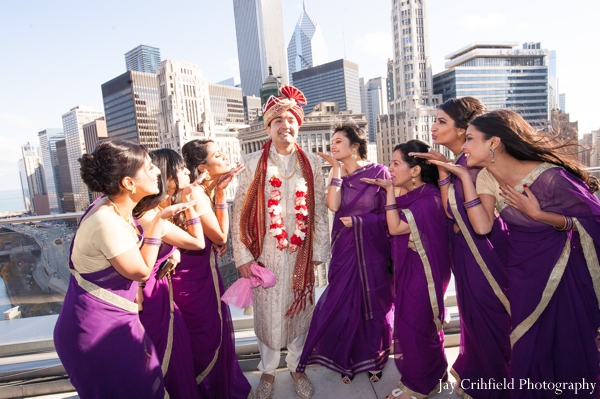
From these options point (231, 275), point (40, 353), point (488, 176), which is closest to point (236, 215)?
point (488, 176)

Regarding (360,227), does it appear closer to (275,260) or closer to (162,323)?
(275,260)

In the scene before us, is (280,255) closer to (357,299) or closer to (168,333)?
(357,299)

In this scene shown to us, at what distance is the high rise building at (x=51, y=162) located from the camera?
387 feet

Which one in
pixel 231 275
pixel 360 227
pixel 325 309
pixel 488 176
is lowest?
pixel 231 275

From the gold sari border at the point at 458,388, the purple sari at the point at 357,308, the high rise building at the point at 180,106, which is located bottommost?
the gold sari border at the point at 458,388

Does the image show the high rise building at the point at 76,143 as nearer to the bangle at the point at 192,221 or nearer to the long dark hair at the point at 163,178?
the long dark hair at the point at 163,178

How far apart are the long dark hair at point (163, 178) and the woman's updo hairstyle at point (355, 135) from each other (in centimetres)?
137

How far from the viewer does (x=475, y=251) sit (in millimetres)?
2416

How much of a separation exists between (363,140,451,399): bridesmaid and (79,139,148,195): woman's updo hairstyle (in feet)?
5.40

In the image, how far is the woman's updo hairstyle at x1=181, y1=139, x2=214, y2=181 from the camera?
9.17 ft

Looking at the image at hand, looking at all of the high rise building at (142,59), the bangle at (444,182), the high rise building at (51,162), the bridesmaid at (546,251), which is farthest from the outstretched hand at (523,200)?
the high rise building at (142,59)

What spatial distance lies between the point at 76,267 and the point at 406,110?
66.5m

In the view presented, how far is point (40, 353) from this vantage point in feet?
10.7

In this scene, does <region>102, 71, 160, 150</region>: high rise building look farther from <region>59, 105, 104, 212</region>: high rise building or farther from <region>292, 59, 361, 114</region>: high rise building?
<region>292, 59, 361, 114</region>: high rise building
